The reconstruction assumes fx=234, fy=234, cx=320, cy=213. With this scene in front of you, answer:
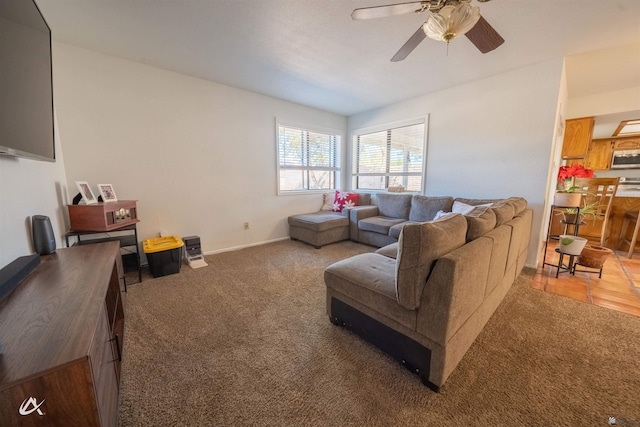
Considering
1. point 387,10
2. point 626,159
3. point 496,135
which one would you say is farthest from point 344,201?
point 626,159

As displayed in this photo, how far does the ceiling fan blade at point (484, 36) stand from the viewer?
161 cm

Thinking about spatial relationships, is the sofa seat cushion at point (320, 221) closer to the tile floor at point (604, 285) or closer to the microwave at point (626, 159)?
the tile floor at point (604, 285)

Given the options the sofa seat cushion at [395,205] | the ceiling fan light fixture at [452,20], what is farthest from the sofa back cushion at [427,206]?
the ceiling fan light fixture at [452,20]

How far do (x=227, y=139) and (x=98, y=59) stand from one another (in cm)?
147

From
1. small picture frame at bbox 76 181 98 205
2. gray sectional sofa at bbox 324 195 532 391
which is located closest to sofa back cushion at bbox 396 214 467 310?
gray sectional sofa at bbox 324 195 532 391

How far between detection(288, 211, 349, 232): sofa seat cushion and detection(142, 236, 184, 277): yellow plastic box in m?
1.78

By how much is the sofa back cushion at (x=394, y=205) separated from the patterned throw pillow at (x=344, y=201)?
47cm

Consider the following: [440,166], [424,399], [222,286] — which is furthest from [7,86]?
[440,166]

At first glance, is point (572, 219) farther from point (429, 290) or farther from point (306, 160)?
point (306, 160)

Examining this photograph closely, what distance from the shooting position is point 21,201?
4.53 feet

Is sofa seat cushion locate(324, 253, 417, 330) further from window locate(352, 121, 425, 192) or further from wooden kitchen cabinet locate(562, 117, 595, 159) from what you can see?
wooden kitchen cabinet locate(562, 117, 595, 159)

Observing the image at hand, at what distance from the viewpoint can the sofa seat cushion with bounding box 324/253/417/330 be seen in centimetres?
138

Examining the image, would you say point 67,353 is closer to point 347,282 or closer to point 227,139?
point 347,282

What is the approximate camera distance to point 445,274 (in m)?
1.15
